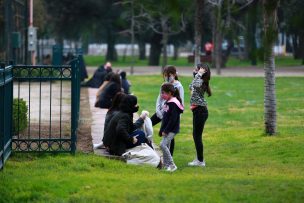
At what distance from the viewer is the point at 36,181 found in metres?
9.05

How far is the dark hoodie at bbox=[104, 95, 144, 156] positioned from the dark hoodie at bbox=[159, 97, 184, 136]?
582mm

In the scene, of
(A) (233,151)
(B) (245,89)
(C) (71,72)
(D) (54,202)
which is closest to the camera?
(D) (54,202)

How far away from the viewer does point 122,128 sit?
11453mm

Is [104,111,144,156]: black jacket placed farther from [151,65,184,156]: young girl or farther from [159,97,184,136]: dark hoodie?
[151,65,184,156]: young girl

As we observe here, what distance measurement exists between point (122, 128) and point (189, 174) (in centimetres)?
150

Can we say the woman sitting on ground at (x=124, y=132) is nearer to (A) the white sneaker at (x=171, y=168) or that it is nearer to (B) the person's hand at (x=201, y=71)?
(A) the white sneaker at (x=171, y=168)

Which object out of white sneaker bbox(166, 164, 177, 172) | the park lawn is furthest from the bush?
white sneaker bbox(166, 164, 177, 172)

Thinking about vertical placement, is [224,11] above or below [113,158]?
above

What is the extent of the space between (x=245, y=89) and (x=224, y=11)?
2141cm

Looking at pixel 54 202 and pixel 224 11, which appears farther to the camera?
pixel 224 11

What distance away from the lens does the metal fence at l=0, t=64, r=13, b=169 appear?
10.1 meters

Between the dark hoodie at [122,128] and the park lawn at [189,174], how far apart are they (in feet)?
1.34

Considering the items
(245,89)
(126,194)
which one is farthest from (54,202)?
(245,89)

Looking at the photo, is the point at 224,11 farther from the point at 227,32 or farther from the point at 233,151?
the point at 233,151
